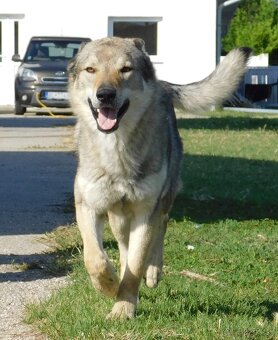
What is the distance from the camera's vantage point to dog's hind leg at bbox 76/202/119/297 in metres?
6.21

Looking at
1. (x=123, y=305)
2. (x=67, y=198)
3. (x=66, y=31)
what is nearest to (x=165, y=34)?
(x=66, y=31)

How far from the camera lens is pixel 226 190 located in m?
12.2

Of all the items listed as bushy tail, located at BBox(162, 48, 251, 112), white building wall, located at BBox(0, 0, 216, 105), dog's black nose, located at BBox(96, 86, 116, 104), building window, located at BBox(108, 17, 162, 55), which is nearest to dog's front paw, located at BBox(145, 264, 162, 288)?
dog's black nose, located at BBox(96, 86, 116, 104)

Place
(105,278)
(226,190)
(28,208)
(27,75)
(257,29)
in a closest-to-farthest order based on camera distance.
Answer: (105,278) → (28,208) → (226,190) → (27,75) → (257,29)

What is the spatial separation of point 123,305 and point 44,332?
1.61 feet

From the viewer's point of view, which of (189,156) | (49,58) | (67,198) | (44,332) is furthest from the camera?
(49,58)

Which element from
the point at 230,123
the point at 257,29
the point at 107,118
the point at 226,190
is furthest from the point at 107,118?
the point at 257,29

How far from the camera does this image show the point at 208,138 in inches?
762

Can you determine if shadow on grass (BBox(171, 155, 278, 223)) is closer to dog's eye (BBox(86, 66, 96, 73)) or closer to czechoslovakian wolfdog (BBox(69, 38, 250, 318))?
czechoslovakian wolfdog (BBox(69, 38, 250, 318))

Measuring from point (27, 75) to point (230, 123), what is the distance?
5.89m

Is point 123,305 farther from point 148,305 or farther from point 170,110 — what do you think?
point 170,110

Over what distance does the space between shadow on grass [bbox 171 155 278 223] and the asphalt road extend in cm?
132

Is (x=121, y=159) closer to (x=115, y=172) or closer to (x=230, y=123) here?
(x=115, y=172)

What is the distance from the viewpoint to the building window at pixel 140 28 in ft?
107
